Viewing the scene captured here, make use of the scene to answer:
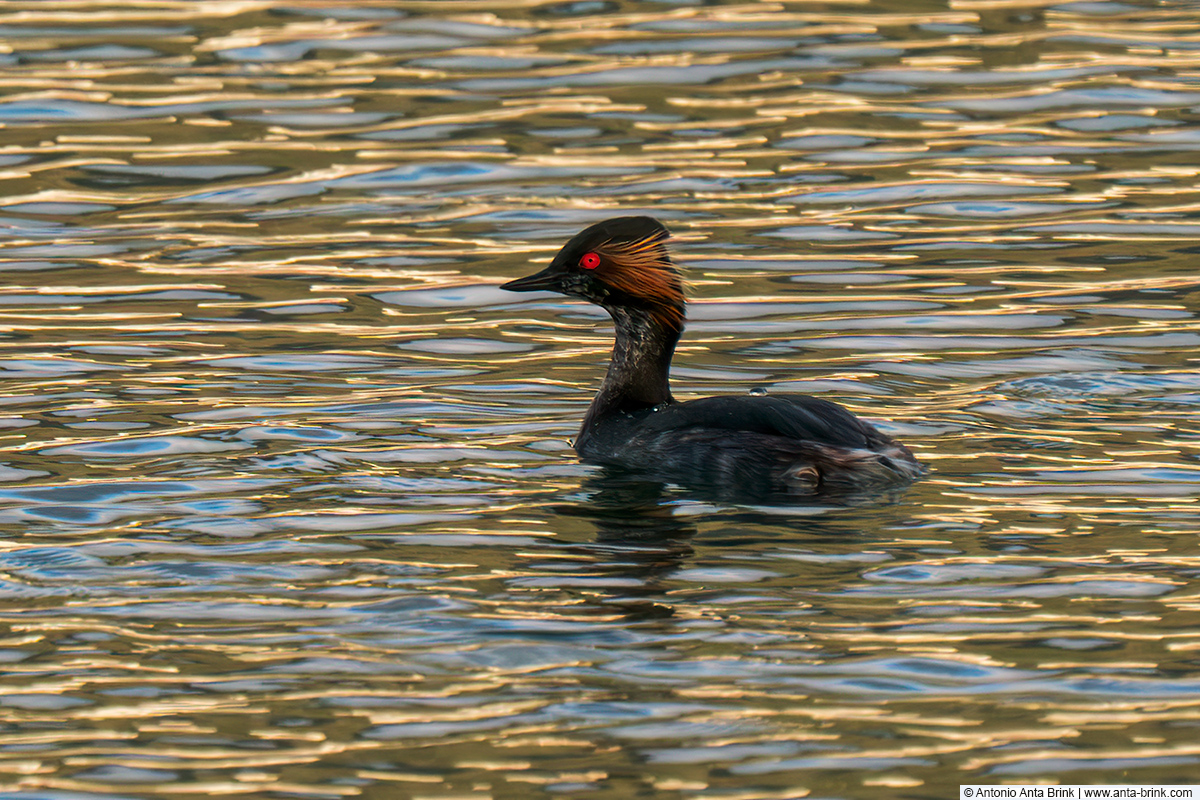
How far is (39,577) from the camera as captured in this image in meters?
7.04

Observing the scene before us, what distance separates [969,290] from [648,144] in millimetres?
4546

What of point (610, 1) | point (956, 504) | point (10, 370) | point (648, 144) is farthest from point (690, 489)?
point (610, 1)

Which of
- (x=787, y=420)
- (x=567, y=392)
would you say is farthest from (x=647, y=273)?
(x=567, y=392)

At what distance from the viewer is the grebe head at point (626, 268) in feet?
29.7

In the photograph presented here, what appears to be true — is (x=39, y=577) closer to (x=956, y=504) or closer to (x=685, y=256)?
(x=956, y=504)

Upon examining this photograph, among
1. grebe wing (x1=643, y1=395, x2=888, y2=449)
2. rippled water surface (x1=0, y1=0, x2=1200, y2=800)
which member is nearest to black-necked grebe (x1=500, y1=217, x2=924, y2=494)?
grebe wing (x1=643, y1=395, x2=888, y2=449)

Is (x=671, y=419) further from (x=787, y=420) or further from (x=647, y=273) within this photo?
(x=647, y=273)

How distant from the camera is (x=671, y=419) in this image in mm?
8672

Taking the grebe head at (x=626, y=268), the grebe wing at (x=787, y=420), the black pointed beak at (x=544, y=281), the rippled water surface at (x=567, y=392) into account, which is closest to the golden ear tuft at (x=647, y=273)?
the grebe head at (x=626, y=268)

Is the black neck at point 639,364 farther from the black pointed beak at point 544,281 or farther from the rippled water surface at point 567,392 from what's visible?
the rippled water surface at point 567,392

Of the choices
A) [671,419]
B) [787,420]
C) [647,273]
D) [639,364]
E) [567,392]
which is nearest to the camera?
[787,420]

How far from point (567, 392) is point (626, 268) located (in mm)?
1394

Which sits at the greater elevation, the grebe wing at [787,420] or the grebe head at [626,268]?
the grebe head at [626,268]

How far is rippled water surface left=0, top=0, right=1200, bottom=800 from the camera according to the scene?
565 cm
